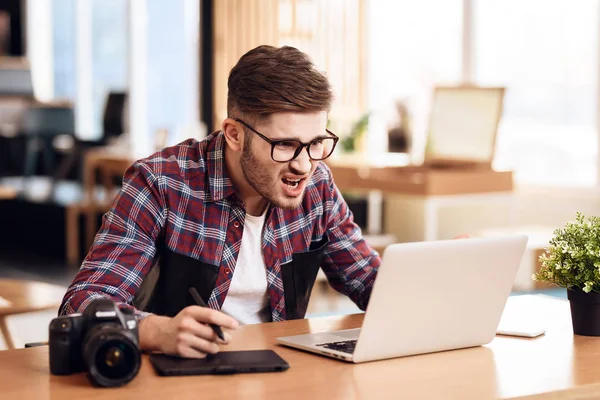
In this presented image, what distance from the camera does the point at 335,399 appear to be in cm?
154

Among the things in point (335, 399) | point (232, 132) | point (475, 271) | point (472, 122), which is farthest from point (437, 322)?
point (472, 122)

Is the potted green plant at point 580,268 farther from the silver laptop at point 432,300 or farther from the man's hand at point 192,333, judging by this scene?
the man's hand at point 192,333

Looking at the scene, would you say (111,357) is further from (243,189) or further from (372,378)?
(243,189)

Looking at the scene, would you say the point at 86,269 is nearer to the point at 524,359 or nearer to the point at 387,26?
the point at 524,359

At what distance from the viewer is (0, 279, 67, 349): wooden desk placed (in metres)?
3.37

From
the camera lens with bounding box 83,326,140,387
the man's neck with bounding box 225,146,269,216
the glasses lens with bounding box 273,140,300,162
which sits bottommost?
the camera lens with bounding box 83,326,140,387

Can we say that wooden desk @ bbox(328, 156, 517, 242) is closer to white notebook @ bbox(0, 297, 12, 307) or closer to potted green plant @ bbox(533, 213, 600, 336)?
white notebook @ bbox(0, 297, 12, 307)

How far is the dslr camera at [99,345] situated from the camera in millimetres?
1608

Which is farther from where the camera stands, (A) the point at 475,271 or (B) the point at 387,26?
(B) the point at 387,26

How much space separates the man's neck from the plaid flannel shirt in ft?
0.05

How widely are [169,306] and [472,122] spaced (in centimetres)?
392

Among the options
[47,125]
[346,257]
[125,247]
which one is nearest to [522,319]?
[346,257]

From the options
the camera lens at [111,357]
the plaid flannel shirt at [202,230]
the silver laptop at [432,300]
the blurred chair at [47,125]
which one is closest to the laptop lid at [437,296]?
the silver laptop at [432,300]

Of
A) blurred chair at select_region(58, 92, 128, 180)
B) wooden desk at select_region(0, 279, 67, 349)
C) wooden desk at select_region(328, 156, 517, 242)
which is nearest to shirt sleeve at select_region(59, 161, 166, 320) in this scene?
wooden desk at select_region(0, 279, 67, 349)
